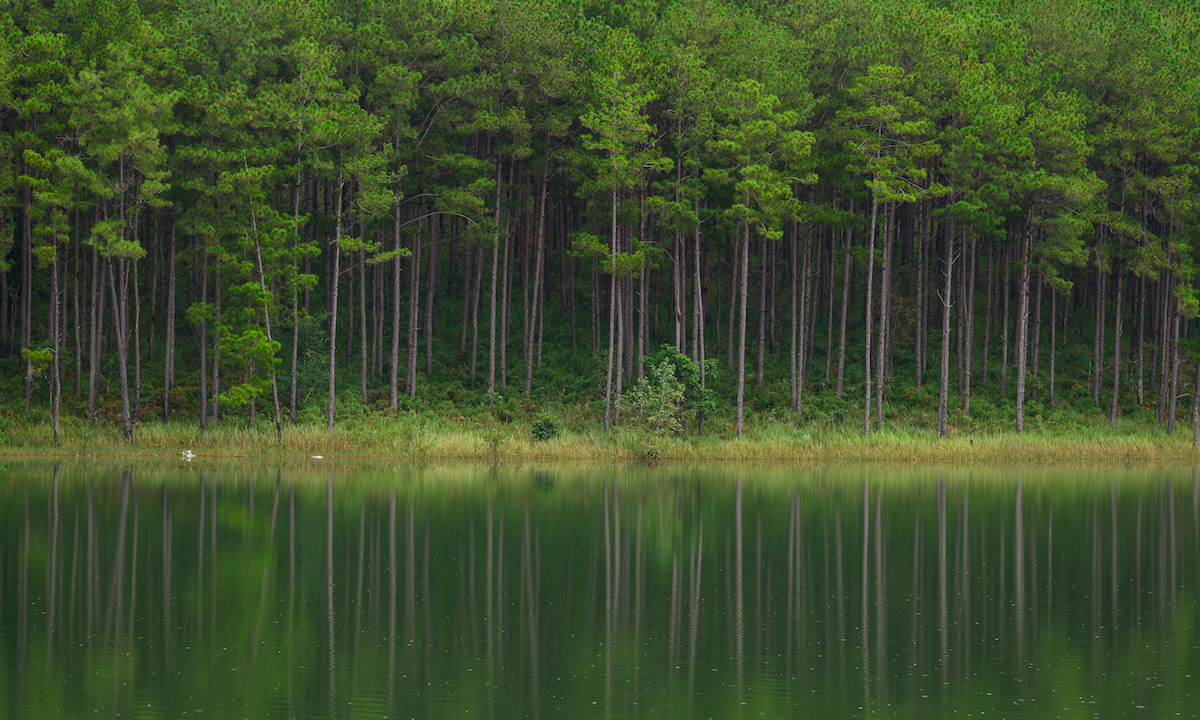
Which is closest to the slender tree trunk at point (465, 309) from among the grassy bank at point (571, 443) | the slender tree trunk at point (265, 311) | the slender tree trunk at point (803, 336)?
the grassy bank at point (571, 443)

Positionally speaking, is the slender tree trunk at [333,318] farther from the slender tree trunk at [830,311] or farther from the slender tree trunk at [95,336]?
the slender tree trunk at [830,311]

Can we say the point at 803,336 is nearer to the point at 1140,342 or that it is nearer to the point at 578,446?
the point at 578,446

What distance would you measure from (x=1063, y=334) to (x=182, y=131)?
4517 centimetres

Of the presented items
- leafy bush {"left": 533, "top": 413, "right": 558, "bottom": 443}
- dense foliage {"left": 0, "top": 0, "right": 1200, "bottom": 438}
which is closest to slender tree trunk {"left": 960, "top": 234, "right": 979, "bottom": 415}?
dense foliage {"left": 0, "top": 0, "right": 1200, "bottom": 438}

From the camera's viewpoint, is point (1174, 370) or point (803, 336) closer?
point (1174, 370)

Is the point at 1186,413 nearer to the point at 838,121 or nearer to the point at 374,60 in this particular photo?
the point at 838,121

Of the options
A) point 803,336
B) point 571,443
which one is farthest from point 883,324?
point 571,443

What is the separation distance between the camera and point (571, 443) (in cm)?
5228

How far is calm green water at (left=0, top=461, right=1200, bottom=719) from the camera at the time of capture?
53.4ft

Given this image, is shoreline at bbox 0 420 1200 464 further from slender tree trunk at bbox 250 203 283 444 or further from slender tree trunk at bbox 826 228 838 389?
slender tree trunk at bbox 826 228 838 389

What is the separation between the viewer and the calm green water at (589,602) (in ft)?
53.4

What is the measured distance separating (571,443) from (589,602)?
29.7 metres

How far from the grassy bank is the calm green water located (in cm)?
898

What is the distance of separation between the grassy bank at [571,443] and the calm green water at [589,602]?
354 inches
